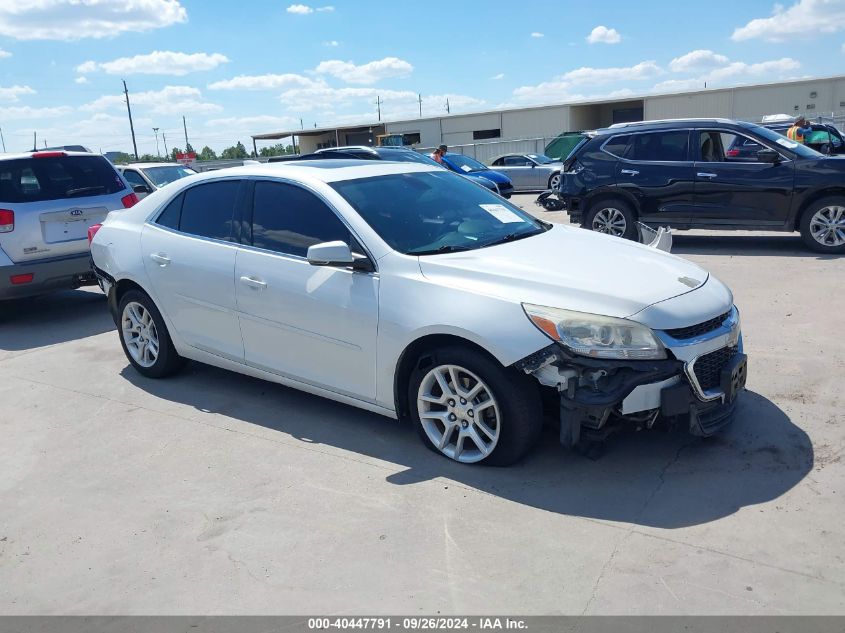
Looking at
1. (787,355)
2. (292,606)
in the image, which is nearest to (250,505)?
(292,606)

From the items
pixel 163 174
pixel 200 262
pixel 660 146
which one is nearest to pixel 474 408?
pixel 200 262

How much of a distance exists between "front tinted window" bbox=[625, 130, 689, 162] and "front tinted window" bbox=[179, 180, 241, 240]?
6.97m

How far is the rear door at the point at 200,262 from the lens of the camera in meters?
5.18

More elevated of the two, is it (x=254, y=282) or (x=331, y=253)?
(x=331, y=253)

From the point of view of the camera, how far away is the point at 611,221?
10.9 metres

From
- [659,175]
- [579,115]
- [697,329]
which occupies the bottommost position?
[697,329]

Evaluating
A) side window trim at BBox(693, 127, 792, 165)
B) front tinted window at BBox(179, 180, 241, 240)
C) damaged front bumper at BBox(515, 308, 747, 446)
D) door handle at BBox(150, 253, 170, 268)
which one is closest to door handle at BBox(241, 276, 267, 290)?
front tinted window at BBox(179, 180, 241, 240)

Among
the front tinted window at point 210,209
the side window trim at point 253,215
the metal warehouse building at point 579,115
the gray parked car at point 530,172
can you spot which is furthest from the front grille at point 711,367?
the metal warehouse building at point 579,115

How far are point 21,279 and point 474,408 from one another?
5.87m

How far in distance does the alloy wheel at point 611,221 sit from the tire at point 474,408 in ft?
23.7

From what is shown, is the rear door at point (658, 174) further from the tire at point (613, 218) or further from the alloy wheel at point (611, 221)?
the alloy wheel at point (611, 221)

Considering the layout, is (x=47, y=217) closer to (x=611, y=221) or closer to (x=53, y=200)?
(x=53, y=200)

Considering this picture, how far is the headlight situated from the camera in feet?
12.4

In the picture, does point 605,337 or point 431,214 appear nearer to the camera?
Answer: point 605,337
